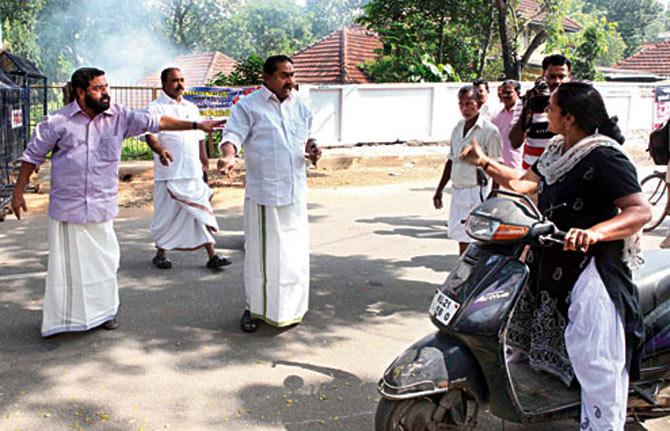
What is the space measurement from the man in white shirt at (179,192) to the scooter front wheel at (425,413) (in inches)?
155

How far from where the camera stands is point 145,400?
3.94 meters

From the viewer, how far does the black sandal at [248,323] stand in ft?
16.5

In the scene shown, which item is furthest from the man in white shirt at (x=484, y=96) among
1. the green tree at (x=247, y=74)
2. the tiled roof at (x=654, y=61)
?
the tiled roof at (x=654, y=61)

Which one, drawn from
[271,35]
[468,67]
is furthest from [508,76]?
[271,35]

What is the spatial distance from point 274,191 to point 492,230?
2.19 metres

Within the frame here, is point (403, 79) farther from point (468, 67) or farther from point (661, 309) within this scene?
point (661, 309)

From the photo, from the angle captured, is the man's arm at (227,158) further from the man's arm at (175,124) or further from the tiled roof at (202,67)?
the tiled roof at (202,67)

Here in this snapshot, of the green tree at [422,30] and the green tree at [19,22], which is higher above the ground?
the green tree at [19,22]

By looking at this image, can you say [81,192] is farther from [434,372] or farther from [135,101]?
[135,101]

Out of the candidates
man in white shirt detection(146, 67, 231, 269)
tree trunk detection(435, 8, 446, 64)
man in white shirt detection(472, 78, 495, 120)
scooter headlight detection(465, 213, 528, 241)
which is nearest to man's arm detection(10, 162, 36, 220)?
man in white shirt detection(146, 67, 231, 269)

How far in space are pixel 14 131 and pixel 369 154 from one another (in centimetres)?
712

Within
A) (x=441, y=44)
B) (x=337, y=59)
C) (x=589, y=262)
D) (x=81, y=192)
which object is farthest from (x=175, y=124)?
(x=337, y=59)

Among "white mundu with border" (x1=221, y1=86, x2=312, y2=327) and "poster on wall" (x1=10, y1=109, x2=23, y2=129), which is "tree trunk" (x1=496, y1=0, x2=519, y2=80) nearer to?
"poster on wall" (x1=10, y1=109, x2=23, y2=129)

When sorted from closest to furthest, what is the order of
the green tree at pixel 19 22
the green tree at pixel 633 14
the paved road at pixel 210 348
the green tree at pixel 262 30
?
1. the paved road at pixel 210 348
2. the green tree at pixel 19 22
3. the green tree at pixel 262 30
4. the green tree at pixel 633 14
